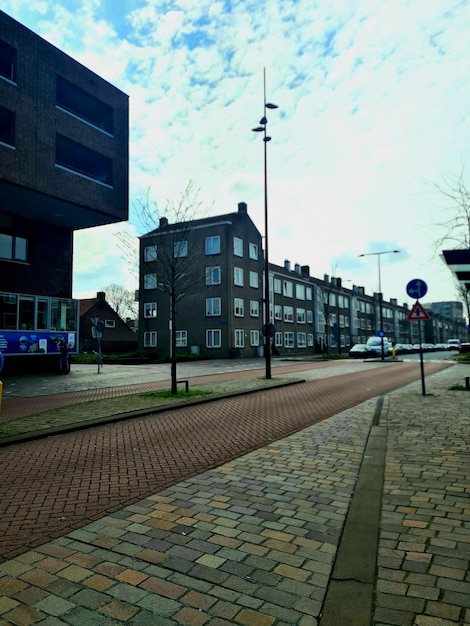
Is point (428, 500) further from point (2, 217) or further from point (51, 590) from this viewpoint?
point (2, 217)

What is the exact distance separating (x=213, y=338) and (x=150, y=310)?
7759 millimetres

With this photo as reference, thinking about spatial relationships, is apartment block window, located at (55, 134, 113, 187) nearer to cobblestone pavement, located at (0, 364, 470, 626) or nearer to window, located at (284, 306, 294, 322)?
cobblestone pavement, located at (0, 364, 470, 626)

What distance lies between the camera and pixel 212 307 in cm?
4319

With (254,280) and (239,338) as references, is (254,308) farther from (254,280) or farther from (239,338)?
(239,338)

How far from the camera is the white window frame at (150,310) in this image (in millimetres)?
45969

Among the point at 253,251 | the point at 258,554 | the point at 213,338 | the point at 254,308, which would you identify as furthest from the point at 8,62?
the point at 254,308

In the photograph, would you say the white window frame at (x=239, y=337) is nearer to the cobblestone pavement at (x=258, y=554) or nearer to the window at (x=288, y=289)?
the window at (x=288, y=289)

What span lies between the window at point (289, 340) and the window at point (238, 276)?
12421 millimetres

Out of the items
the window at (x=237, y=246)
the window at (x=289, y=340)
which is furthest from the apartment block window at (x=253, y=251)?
the window at (x=289, y=340)

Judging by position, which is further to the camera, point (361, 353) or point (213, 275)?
point (361, 353)

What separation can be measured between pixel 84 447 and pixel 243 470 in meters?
2.72

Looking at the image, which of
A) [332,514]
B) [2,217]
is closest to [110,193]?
[2,217]

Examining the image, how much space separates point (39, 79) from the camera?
1998 cm

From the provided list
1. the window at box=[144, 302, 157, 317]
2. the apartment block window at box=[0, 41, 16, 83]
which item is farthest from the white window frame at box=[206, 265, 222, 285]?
the apartment block window at box=[0, 41, 16, 83]
